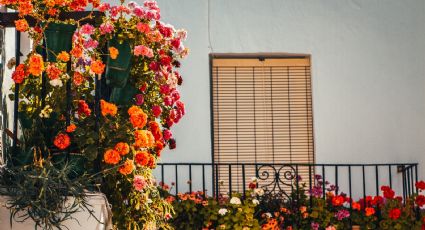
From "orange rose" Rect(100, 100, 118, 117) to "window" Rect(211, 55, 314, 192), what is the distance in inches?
247

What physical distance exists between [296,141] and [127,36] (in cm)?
626

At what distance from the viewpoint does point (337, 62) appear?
11461mm

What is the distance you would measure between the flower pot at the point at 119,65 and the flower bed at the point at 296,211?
4.60 m

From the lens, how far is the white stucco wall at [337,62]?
11.3m

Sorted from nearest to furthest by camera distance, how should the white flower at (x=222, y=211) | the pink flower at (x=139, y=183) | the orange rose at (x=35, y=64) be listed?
the orange rose at (x=35, y=64)
the pink flower at (x=139, y=183)
the white flower at (x=222, y=211)

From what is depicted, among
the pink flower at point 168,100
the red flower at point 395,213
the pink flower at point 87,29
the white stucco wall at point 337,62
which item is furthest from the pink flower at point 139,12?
the white stucco wall at point 337,62

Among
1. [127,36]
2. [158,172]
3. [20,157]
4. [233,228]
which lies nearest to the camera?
[20,157]

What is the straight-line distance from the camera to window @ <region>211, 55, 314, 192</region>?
37.5 feet

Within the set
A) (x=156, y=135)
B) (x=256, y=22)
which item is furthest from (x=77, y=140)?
(x=256, y=22)

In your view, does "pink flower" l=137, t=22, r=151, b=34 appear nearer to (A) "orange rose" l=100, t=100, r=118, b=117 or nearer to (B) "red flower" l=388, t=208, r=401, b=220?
(A) "orange rose" l=100, t=100, r=118, b=117

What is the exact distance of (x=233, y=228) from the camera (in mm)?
10047

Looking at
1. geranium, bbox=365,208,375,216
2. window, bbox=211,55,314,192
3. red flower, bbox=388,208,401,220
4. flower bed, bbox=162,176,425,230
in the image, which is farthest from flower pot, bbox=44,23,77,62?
window, bbox=211,55,314,192

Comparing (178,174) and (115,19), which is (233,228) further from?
(115,19)

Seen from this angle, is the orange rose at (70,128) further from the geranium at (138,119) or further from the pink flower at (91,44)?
the pink flower at (91,44)
